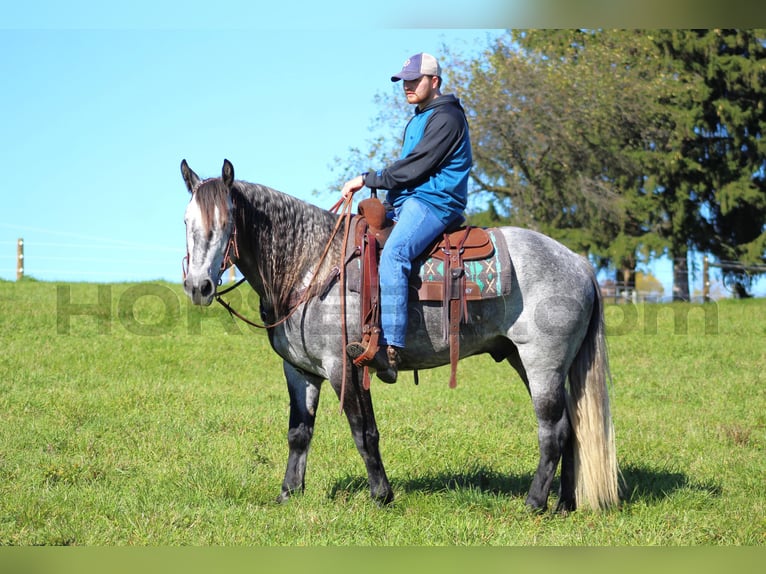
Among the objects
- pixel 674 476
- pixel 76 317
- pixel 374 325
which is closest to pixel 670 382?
pixel 674 476

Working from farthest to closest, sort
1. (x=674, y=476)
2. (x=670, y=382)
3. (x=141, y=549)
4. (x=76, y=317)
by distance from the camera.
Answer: (x=76, y=317), (x=670, y=382), (x=674, y=476), (x=141, y=549)

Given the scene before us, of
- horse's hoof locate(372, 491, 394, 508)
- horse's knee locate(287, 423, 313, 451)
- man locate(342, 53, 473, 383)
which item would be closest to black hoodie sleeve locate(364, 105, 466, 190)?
man locate(342, 53, 473, 383)

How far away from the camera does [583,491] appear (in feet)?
19.4

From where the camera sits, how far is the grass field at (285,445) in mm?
5359

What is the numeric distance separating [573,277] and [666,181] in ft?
82.1

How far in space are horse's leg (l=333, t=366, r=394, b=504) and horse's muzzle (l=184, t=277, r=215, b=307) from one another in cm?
116

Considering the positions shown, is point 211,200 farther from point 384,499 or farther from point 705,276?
point 705,276

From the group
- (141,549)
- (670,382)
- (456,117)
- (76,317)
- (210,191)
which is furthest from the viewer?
Answer: (76,317)

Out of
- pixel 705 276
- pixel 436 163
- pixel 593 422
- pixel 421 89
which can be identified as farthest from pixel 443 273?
pixel 705 276

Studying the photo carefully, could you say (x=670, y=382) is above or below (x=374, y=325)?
below

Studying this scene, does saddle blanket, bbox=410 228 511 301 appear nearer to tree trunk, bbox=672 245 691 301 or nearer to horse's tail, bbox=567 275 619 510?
horse's tail, bbox=567 275 619 510

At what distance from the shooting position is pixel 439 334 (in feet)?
19.2

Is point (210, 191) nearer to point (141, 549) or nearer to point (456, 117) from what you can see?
point (456, 117)
